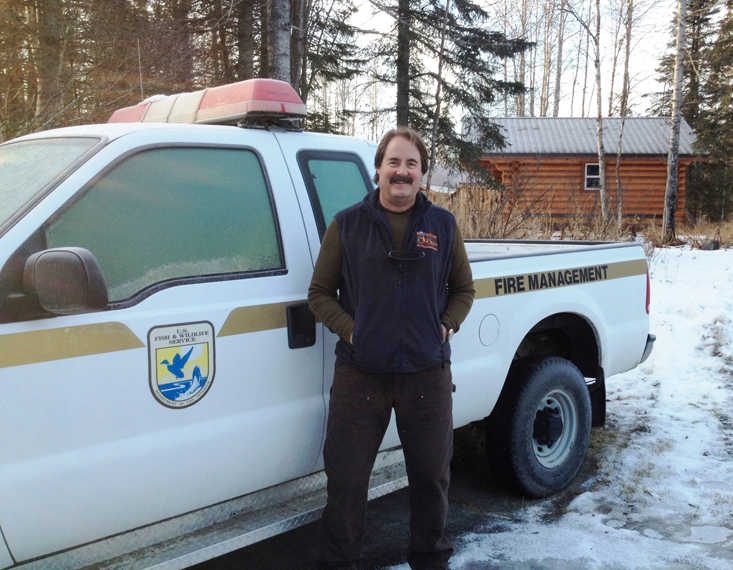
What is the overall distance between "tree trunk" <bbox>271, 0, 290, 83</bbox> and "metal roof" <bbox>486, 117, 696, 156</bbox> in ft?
57.7

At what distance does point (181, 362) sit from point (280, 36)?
8235 mm

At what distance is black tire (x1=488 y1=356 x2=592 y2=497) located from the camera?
382cm

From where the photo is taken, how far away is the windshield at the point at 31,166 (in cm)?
231

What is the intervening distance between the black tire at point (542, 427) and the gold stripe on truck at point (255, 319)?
5.26 ft

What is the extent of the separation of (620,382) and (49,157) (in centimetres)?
549

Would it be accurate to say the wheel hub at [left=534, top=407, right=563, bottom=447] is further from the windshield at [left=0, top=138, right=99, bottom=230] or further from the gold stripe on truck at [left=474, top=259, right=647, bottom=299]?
the windshield at [left=0, top=138, right=99, bottom=230]

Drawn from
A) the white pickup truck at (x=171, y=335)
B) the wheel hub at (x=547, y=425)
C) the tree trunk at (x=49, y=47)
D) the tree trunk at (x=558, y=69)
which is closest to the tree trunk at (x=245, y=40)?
the tree trunk at (x=49, y=47)

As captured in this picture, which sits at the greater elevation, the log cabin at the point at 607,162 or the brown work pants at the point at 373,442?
the log cabin at the point at 607,162

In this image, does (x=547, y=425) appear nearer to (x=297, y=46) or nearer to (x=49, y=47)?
(x=297, y=46)

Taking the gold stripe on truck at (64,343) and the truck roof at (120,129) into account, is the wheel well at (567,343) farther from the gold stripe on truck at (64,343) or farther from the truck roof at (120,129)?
the gold stripe on truck at (64,343)

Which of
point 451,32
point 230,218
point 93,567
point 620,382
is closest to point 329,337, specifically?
point 230,218

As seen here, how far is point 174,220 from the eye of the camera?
2574 millimetres

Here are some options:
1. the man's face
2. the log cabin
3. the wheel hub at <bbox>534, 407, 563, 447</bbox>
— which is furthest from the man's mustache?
the log cabin

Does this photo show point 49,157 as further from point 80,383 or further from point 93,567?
point 93,567
